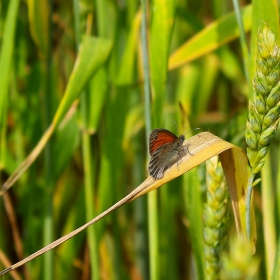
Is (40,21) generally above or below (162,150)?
above

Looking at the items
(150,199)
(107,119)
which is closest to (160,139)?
(150,199)

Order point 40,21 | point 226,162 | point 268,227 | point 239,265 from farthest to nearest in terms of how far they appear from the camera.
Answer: point 40,21
point 268,227
point 226,162
point 239,265

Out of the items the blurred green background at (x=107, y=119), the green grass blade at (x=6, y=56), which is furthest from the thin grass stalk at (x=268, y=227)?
the green grass blade at (x=6, y=56)

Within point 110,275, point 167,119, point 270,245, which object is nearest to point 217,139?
point 270,245

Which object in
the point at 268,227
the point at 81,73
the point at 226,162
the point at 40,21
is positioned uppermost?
the point at 40,21

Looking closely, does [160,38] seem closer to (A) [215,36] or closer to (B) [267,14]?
(B) [267,14]

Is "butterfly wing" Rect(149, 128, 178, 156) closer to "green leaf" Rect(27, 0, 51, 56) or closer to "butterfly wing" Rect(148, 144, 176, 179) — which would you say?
"butterfly wing" Rect(148, 144, 176, 179)
